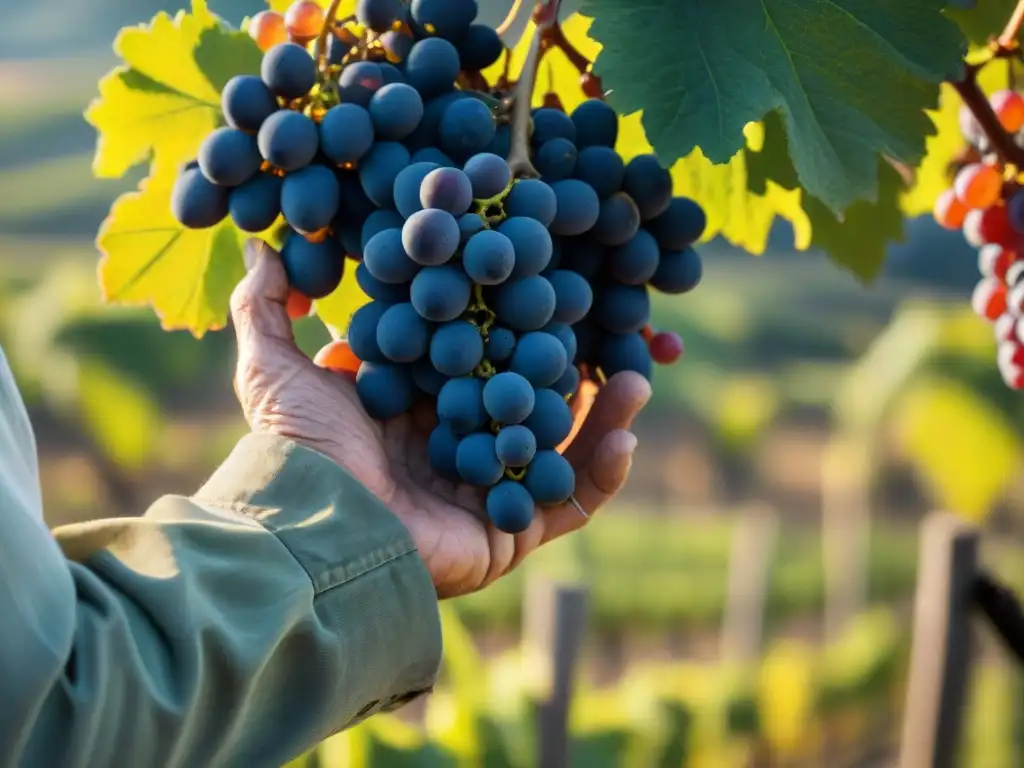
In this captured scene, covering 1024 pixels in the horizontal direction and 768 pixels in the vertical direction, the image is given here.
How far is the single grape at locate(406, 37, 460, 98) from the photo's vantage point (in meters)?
0.64

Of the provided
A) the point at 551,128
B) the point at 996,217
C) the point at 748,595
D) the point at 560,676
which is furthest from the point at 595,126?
the point at 748,595

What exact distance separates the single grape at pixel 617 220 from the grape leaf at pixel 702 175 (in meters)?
0.13

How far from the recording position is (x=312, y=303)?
0.73 metres

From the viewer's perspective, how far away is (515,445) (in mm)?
586

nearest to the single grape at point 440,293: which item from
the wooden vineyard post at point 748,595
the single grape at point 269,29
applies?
the single grape at point 269,29

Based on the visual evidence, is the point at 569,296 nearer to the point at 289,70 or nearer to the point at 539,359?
the point at 539,359

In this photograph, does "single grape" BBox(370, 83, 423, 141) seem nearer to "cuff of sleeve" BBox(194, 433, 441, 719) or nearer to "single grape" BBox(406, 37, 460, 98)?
"single grape" BBox(406, 37, 460, 98)

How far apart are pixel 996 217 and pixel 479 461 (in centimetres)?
46

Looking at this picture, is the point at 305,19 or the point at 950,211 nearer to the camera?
the point at 305,19

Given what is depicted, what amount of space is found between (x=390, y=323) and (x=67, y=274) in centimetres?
1021

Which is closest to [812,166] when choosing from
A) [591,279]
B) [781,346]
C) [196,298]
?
[591,279]

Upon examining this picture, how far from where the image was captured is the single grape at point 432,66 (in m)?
0.64

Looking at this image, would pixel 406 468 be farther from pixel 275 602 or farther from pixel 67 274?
pixel 67 274

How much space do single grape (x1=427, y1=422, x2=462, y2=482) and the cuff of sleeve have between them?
1.8 inches
